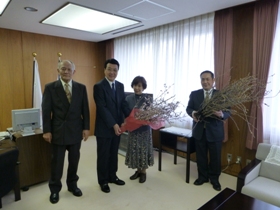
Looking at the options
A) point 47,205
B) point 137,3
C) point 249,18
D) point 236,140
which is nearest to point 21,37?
point 137,3

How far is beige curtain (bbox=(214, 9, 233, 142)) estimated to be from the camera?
2.77 meters

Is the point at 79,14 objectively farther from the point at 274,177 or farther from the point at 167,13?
the point at 274,177

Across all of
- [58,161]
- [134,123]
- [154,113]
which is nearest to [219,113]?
→ [154,113]

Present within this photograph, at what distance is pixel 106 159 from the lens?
2.38 m

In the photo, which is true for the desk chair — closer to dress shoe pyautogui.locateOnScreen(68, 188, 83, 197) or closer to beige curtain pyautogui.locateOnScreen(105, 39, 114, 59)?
dress shoe pyautogui.locateOnScreen(68, 188, 83, 197)

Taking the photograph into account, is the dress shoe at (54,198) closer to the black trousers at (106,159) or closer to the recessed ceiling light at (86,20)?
the black trousers at (106,159)

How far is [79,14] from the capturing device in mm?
2926

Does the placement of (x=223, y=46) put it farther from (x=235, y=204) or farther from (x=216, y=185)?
(x=235, y=204)

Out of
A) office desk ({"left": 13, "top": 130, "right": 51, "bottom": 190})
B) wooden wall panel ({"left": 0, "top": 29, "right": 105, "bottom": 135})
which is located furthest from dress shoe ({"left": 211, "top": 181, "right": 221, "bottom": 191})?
wooden wall panel ({"left": 0, "top": 29, "right": 105, "bottom": 135})

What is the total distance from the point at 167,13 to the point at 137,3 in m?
0.56

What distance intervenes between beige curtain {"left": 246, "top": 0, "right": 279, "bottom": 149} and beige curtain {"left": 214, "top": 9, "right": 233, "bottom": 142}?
0.32 m

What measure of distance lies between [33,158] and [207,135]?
2.11 m

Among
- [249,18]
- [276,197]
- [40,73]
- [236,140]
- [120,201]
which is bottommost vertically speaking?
[120,201]

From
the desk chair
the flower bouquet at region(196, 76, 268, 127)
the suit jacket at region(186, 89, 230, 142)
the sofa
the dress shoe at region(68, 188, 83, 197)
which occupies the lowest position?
the dress shoe at region(68, 188, 83, 197)
